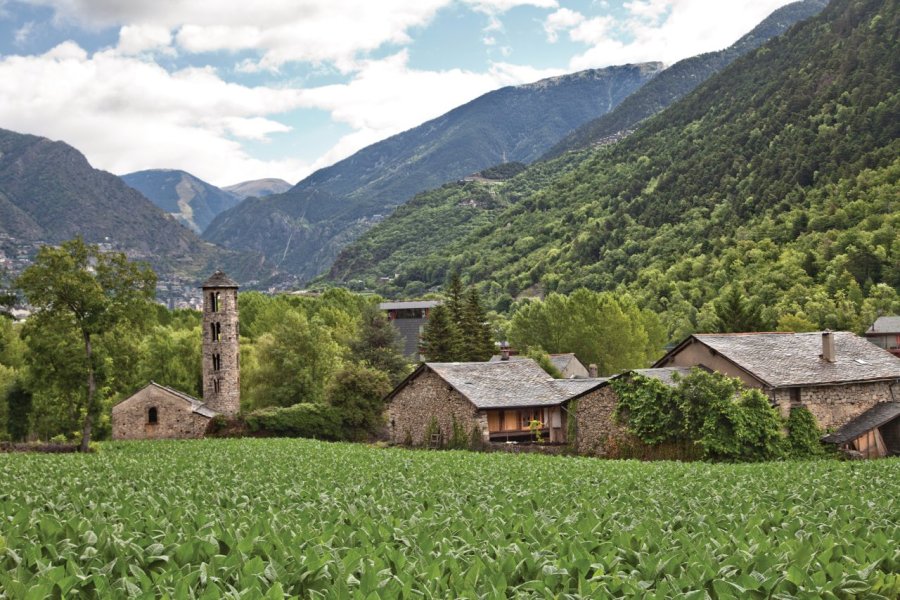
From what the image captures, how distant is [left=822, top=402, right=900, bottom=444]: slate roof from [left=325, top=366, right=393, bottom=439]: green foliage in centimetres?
3018

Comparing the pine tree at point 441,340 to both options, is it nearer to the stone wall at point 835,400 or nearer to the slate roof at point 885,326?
the stone wall at point 835,400

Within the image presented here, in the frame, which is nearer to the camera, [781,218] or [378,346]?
[378,346]

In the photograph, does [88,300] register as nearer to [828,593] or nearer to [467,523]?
[467,523]

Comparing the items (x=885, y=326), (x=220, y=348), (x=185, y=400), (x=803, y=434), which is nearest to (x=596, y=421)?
(x=803, y=434)

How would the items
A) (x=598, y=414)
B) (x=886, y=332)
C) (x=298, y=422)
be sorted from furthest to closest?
(x=886, y=332) → (x=298, y=422) → (x=598, y=414)

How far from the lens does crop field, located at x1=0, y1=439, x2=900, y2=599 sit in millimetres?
7359

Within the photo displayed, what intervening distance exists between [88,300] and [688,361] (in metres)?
32.6

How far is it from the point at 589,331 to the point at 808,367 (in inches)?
1543

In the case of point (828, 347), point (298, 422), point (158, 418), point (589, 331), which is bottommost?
point (298, 422)

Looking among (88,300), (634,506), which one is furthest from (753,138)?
(634,506)

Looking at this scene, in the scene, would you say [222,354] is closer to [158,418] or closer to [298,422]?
[158,418]

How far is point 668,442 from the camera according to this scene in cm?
3850

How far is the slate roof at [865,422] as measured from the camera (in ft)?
130

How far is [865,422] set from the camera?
4088 centimetres
